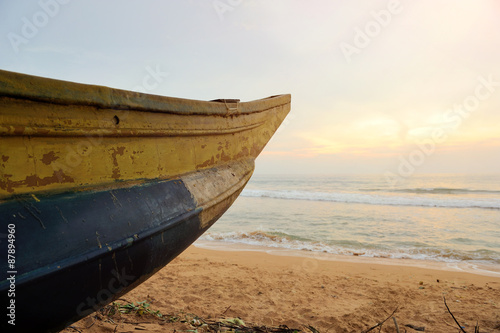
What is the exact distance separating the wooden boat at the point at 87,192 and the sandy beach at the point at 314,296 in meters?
1.56

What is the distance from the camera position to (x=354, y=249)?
A: 23.6ft

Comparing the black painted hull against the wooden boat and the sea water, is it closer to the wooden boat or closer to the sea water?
the wooden boat

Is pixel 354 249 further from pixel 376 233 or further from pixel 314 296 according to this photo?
pixel 314 296

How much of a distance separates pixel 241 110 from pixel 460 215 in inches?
508

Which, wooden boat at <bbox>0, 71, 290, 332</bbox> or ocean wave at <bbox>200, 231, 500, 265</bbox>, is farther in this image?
ocean wave at <bbox>200, 231, 500, 265</bbox>

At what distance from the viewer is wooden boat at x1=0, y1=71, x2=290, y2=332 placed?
1.40 meters

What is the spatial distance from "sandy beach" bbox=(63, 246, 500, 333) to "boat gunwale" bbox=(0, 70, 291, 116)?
225 cm

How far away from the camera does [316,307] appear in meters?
3.88

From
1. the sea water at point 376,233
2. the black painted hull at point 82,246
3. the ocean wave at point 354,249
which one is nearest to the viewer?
the black painted hull at point 82,246

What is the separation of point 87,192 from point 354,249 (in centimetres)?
A: 675

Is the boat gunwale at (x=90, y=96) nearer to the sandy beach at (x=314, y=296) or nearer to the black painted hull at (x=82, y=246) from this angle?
the black painted hull at (x=82, y=246)

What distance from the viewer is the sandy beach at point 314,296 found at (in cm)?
332

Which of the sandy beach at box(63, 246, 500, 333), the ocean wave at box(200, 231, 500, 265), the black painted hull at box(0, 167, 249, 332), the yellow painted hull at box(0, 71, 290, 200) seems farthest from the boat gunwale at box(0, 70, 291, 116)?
the ocean wave at box(200, 231, 500, 265)

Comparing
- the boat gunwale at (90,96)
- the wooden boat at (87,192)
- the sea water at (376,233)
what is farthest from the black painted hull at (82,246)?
the sea water at (376,233)
